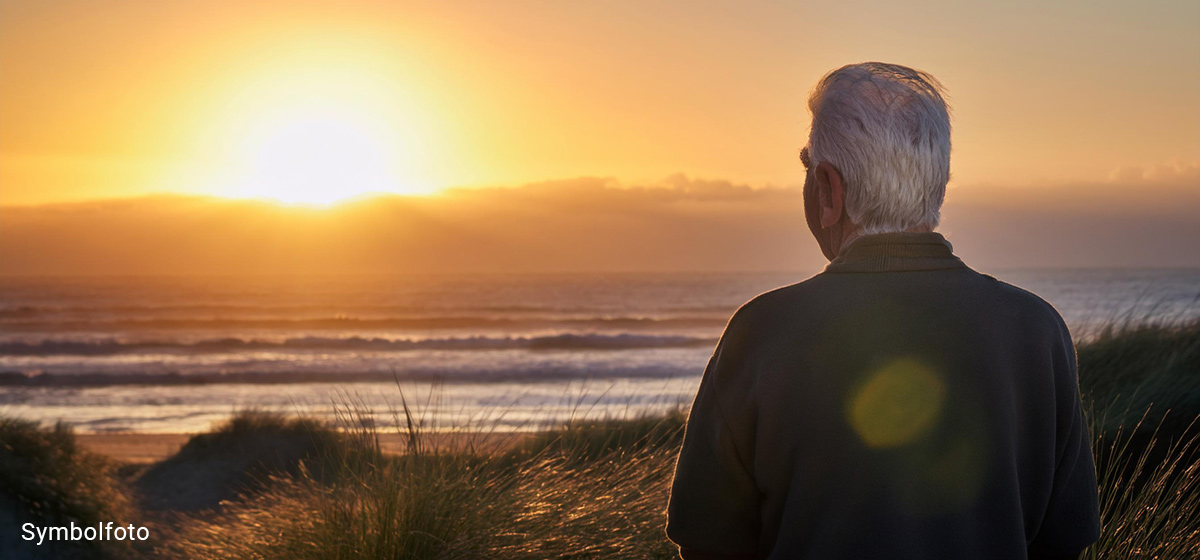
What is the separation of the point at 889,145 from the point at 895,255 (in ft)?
0.68

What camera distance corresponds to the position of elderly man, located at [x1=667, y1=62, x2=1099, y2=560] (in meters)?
1.32

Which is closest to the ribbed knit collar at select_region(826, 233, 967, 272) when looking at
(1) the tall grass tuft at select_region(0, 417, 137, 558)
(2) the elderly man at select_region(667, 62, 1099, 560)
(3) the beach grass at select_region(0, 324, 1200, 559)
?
(2) the elderly man at select_region(667, 62, 1099, 560)

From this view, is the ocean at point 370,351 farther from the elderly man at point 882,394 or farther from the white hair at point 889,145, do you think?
the white hair at point 889,145

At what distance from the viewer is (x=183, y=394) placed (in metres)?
20.7

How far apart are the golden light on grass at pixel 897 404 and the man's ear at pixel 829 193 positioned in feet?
0.99

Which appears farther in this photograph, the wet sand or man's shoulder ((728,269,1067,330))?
the wet sand

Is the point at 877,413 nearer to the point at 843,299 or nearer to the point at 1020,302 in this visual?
the point at 843,299

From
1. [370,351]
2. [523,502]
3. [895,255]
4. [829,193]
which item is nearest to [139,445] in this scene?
[523,502]

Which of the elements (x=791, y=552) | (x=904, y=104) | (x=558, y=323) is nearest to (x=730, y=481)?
(x=791, y=552)

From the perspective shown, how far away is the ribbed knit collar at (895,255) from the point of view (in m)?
1.37

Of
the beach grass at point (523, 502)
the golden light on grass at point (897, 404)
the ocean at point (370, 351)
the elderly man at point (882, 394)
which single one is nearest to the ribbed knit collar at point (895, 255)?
the elderly man at point (882, 394)

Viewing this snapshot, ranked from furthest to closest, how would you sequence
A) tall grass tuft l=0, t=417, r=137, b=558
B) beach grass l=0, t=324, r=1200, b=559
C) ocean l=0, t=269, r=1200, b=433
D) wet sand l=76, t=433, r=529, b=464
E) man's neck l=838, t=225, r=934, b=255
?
ocean l=0, t=269, r=1200, b=433
wet sand l=76, t=433, r=529, b=464
tall grass tuft l=0, t=417, r=137, b=558
beach grass l=0, t=324, r=1200, b=559
man's neck l=838, t=225, r=934, b=255

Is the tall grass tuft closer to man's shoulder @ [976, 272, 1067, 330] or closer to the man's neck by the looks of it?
the man's neck

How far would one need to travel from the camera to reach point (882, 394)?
1337mm
